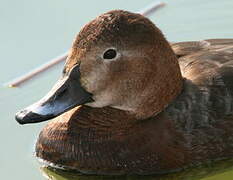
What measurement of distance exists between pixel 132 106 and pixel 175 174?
22.5 inches

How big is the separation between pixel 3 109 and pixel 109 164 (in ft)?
4.43

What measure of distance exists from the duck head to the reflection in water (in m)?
0.46

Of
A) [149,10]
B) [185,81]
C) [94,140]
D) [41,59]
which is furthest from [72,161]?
[149,10]

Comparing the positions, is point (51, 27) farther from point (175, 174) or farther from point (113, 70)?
point (175, 174)

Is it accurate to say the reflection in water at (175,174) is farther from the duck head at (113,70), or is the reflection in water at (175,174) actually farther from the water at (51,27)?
the water at (51,27)

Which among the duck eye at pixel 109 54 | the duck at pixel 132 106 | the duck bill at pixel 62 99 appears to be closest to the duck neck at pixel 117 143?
the duck at pixel 132 106

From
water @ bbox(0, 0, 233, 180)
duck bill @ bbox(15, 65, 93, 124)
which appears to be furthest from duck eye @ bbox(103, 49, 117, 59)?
water @ bbox(0, 0, 233, 180)

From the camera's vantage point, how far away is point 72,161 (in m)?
5.30

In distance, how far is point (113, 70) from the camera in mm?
5031

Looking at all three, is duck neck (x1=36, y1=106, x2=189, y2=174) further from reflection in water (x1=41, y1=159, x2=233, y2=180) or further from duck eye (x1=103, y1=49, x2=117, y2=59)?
duck eye (x1=103, y1=49, x2=117, y2=59)

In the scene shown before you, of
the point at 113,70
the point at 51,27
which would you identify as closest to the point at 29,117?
the point at 113,70

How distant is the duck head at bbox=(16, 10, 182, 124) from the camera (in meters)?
4.97

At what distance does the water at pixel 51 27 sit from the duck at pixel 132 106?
84 cm

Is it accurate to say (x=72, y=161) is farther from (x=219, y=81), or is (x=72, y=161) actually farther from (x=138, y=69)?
(x=219, y=81)
